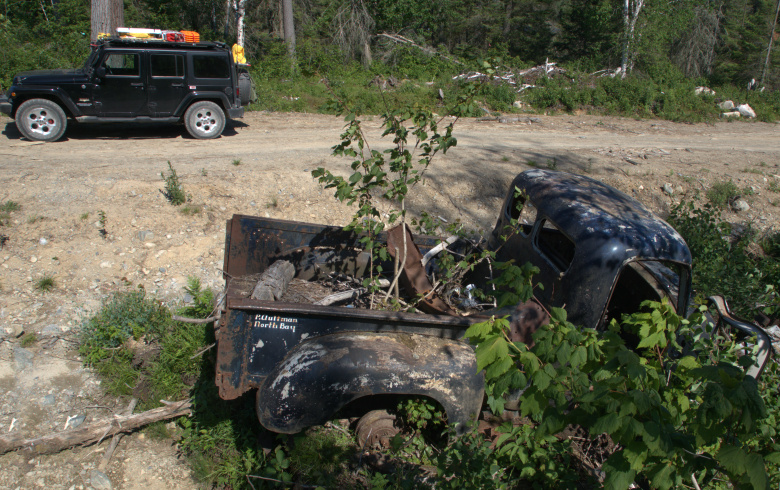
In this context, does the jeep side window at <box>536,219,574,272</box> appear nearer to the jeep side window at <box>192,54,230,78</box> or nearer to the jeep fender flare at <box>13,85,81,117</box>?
the jeep side window at <box>192,54,230,78</box>

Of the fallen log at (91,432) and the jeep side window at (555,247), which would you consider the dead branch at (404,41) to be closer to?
the jeep side window at (555,247)

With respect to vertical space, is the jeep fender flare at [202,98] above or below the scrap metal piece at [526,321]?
above

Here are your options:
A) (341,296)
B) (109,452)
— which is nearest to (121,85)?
(109,452)

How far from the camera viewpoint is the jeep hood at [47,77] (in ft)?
28.7

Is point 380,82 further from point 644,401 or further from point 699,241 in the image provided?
point 644,401

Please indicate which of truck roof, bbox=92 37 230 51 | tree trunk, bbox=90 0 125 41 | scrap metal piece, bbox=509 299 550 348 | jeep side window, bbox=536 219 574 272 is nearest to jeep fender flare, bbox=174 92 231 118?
truck roof, bbox=92 37 230 51

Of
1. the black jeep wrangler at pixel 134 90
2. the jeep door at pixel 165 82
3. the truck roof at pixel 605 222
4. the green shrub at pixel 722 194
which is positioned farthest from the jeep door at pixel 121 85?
the green shrub at pixel 722 194

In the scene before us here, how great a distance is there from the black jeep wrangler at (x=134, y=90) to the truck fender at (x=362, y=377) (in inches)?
326

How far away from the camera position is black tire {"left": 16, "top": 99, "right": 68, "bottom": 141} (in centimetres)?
884

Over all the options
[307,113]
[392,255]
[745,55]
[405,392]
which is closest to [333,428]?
[405,392]

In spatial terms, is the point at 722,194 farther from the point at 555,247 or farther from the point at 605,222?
the point at 605,222

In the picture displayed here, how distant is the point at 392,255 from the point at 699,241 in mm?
5025

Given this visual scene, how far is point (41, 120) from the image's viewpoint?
899 centimetres

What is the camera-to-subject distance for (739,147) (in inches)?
491
